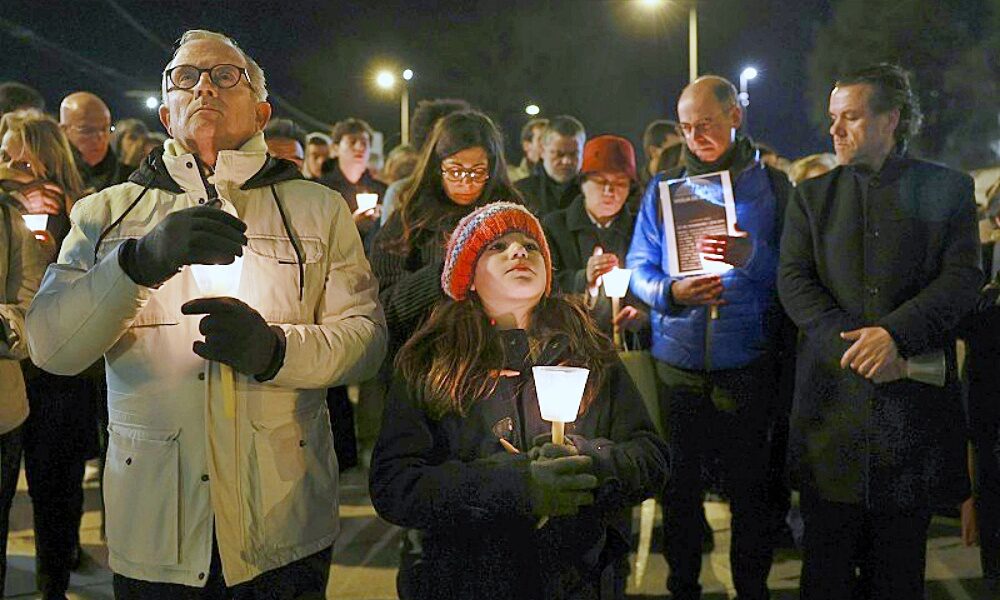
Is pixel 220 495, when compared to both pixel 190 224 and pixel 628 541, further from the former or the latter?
pixel 628 541

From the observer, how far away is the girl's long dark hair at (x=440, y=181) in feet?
14.7

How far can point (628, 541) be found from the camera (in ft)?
10.9

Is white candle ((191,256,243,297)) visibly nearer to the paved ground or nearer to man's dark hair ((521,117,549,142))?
the paved ground

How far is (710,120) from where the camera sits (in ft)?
15.9

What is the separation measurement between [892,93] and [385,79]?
3470 centimetres

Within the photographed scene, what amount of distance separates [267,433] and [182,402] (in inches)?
10.1

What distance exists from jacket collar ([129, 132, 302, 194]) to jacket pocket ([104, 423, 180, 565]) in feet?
2.39

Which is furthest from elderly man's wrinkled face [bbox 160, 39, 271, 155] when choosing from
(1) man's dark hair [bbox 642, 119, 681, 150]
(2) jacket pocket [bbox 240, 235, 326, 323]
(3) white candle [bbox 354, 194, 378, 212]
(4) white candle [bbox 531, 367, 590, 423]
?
(1) man's dark hair [bbox 642, 119, 681, 150]

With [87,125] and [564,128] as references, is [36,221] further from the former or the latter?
[564,128]

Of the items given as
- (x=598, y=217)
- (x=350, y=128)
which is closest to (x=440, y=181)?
A: (x=598, y=217)

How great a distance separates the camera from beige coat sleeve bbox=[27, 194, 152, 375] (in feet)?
8.82

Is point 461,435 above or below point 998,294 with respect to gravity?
below

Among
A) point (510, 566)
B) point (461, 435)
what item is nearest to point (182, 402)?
point (461, 435)

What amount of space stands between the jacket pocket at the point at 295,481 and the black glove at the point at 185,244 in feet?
1.89
